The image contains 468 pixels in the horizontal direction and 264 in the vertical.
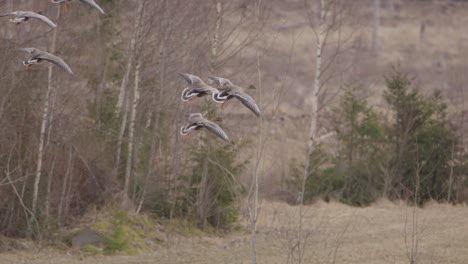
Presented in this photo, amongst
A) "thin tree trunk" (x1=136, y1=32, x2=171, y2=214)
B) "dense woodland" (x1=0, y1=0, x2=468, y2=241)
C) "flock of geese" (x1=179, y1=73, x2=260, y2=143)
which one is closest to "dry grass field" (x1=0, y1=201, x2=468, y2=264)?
"dense woodland" (x1=0, y1=0, x2=468, y2=241)

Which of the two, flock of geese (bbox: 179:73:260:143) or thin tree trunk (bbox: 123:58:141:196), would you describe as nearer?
flock of geese (bbox: 179:73:260:143)

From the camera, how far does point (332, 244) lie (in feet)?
59.1

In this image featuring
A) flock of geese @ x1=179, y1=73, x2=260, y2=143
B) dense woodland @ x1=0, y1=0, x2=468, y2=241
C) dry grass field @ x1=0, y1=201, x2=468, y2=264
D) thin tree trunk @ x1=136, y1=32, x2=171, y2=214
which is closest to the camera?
flock of geese @ x1=179, y1=73, x2=260, y2=143

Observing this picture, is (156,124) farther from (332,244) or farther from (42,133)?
(332,244)

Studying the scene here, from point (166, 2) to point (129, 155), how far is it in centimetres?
439

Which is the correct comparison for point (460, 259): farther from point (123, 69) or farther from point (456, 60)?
point (456, 60)

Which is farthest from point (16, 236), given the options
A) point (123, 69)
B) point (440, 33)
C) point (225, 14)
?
point (440, 33)

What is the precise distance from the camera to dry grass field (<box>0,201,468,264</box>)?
1617 centimetres

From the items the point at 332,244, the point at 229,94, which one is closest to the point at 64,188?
the point at 332,244

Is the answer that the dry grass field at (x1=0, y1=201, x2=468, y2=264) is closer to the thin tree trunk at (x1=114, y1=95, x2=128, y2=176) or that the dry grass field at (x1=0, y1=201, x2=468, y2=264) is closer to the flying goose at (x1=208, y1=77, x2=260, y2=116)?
the thin tree trunk at (x1=114, y1=95, x2=128, y2=176)

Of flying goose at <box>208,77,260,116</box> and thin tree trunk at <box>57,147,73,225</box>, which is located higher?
flying goose at <box>208,77,260,116</box>

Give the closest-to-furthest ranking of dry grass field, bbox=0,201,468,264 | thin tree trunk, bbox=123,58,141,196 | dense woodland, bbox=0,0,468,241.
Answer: dry grass field, bbox=0,201,468,264 → dense woodland, bbox=0,0,468,241 → thin tree trunk, bbox=123,58,141,196

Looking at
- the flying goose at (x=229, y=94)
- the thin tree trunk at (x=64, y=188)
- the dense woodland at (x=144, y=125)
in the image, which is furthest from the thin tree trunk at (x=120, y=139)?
the flying goose at (x=229, y=94)

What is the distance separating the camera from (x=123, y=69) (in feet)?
72.7
